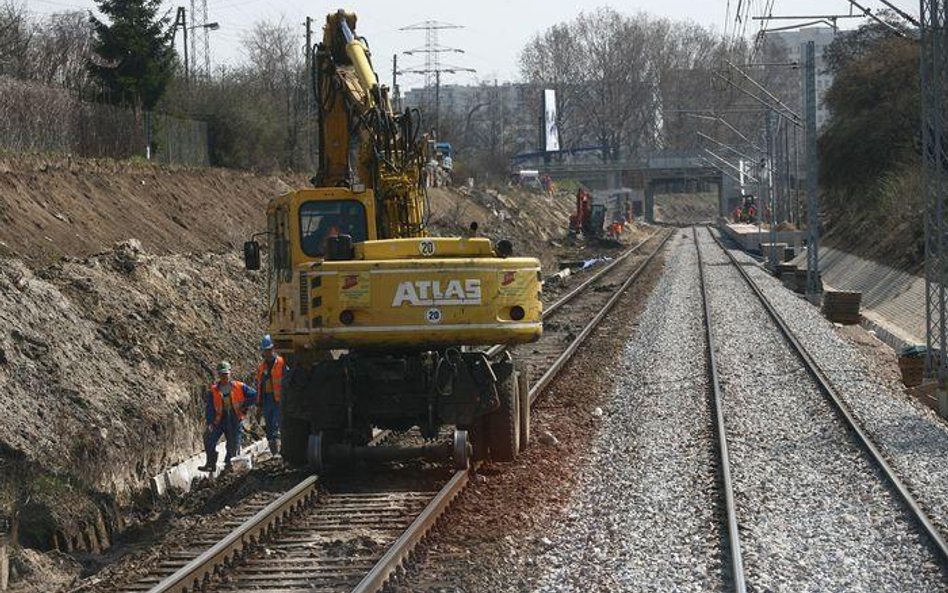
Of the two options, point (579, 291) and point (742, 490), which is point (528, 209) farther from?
point (742, 490)

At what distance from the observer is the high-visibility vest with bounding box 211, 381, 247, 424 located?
57.7ft

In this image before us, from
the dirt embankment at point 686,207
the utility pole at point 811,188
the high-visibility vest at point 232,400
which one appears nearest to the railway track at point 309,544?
the high-visibility vest at point 232,400

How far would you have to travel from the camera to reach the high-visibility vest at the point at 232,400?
1758 cm

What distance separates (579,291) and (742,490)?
30.3 metres

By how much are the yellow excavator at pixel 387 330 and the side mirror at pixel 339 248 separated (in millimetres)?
13

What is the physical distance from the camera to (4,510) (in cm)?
1501

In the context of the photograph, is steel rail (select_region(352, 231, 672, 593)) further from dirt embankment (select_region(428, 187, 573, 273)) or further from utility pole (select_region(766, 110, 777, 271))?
utility pole (select_region(766, 110, 777, 271))

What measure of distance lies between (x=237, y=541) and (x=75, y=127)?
91.3 feet

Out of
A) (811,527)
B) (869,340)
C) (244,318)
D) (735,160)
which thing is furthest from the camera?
(735,160)

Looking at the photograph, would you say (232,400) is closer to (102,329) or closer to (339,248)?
(339,248)

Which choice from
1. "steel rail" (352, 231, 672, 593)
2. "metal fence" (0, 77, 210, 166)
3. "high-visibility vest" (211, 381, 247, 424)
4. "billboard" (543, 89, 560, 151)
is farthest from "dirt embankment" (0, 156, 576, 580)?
"billboard" (543, 89, 560, 151)

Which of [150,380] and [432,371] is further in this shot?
[150,380]

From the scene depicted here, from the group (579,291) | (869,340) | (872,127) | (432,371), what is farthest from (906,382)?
(872,127)

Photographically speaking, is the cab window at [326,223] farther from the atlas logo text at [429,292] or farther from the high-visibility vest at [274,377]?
the high-visibility vest at [274,377]
